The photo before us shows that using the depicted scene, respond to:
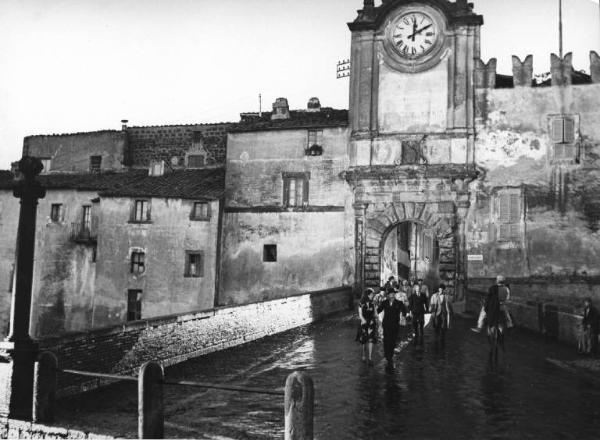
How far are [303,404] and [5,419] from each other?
4.99 m

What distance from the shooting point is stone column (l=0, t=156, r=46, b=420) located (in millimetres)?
9820

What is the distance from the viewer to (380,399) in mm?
11141

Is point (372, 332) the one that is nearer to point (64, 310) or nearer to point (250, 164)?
point (250, 164)

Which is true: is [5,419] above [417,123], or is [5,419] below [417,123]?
below

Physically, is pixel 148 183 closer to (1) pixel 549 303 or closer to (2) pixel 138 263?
(2) pixel 138 263

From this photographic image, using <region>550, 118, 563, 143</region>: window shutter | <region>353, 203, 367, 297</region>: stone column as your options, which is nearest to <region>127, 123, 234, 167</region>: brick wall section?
<region>353, 203, 367, 297</region>: stone column

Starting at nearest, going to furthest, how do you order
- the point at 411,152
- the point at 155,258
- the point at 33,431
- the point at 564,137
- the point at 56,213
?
the point at 33,431, the point at 564,137, the point at 411,152, the point at 155,258, the point at 56,213

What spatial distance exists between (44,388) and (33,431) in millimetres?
605

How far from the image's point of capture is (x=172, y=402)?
35.8ft

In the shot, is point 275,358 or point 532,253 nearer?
point 275,358

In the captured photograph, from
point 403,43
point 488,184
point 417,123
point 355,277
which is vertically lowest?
point 355,277

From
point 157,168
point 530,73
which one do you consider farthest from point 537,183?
point 157,168

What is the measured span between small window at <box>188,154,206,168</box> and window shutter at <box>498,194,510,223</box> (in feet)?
61.8

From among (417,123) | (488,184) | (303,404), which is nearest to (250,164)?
(417,123)
